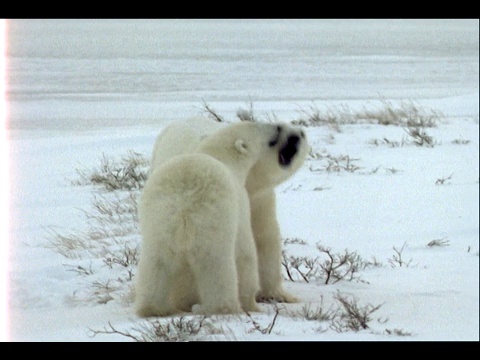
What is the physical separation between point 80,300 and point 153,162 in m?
1.08

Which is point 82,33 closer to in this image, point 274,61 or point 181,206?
point 274,61

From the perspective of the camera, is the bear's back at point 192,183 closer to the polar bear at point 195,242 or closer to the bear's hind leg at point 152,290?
the polar bear at point 195,242

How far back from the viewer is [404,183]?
7883mm

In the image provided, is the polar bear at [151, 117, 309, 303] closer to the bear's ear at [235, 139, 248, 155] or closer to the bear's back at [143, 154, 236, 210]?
the bear's ear at [235, 139, 248, 155]

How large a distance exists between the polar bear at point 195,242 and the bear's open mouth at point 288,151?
0.46m

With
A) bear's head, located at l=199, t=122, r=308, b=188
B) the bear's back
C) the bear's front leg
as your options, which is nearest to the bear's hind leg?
the bear's back

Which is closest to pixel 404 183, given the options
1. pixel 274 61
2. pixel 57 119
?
pixel 57 119

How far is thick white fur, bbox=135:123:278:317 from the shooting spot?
4379mm

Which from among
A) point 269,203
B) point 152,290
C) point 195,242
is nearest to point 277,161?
point 269,203

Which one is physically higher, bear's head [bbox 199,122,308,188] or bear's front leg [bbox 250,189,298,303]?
bear's head [bbox 199,122,308,188]

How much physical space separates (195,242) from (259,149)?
89cm

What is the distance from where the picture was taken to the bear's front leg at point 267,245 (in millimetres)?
5215

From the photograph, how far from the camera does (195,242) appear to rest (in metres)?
4.35

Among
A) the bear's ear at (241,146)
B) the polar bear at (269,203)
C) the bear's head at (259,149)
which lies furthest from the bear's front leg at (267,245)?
the bear's ear at (241,146)
